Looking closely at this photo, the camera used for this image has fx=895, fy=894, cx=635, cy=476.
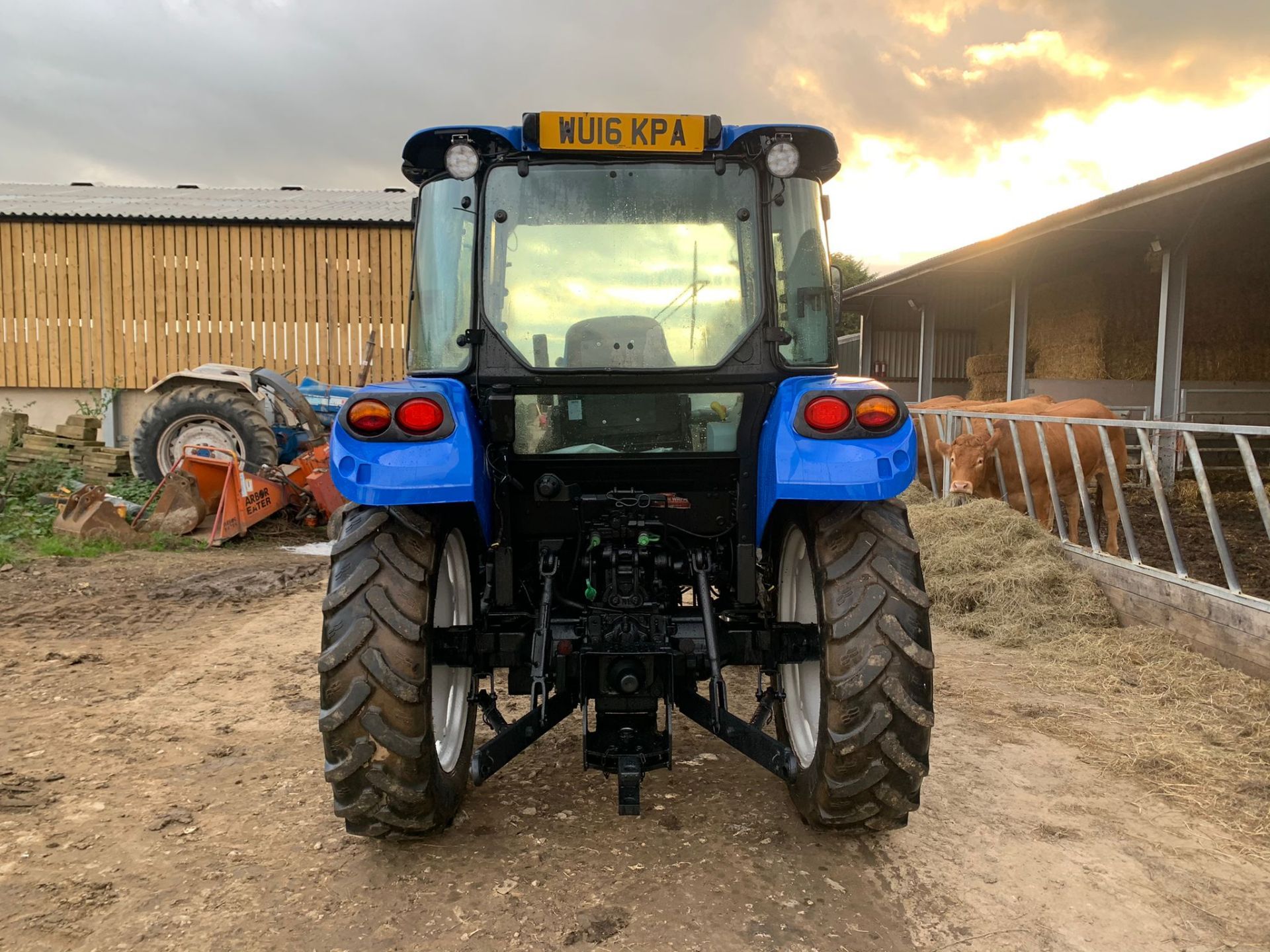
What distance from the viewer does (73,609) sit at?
5.60m

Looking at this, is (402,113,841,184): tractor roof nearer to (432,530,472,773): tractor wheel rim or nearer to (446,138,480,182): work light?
(446,138,480,182): work light

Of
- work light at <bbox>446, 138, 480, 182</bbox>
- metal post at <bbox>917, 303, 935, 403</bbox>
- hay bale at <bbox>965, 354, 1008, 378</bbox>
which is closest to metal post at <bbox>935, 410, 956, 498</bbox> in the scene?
work light at <bbox>446, 138, 480, 182</bbox>

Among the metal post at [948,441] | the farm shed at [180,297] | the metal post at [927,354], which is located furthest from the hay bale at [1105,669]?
the farm shed at [180,297]

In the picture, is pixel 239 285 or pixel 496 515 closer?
pixel 496 515

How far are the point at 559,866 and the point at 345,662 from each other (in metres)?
0.85

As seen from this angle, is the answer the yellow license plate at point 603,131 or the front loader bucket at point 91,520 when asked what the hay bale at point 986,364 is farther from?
the yellow license plate at point 603,131

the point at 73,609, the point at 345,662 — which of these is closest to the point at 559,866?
the point at 345,662

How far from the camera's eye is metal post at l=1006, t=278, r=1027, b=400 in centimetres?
1234

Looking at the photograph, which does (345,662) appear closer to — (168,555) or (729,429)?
(729,429)

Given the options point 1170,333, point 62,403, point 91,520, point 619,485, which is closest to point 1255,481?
point 619,485

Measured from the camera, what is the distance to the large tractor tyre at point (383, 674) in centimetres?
241

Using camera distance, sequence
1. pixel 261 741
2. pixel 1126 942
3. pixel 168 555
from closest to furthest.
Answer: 1. pixel 1126 942
2. pixel 261 741
3. pixel 168 555

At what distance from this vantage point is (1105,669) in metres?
4.41

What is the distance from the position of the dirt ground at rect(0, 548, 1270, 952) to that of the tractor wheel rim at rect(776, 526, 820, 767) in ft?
0.76
